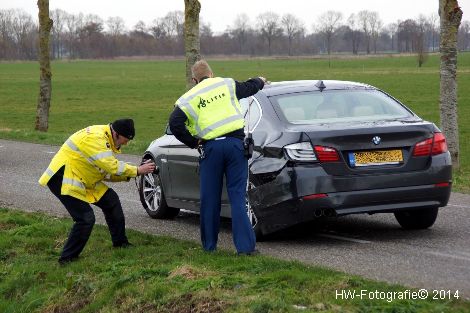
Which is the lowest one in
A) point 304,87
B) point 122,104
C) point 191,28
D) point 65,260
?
point 122,104

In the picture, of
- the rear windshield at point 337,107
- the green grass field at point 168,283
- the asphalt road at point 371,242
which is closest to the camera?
the green grass field at point 168,283

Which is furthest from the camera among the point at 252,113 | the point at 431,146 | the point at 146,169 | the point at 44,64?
the point at 44,64

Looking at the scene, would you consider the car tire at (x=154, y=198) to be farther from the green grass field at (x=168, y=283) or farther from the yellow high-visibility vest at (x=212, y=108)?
the yellow high-visibility vest at (x=212, y=108)

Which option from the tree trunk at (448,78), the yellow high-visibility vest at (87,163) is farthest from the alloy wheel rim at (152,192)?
the tree trunk at (448,78)

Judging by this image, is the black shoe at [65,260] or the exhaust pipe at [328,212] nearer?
the exhaust pipe at [328,212]

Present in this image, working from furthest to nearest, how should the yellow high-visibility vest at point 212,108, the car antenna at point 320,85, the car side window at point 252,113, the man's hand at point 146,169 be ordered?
the car antenna at point 320,85 < the car side window at point 252,113 < the man's hand at point 146,169 < the yellow high-visibility vest at point 212,108

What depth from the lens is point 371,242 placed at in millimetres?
8812

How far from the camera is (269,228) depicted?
878 centimetres

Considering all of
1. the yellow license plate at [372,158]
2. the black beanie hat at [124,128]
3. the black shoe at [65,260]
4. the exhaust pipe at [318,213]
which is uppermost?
the black beanie hat at [124,128]

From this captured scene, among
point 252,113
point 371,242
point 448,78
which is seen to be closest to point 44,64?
point 448,78

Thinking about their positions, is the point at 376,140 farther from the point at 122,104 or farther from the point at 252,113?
the point at 122,104

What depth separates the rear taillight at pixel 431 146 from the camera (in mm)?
8633

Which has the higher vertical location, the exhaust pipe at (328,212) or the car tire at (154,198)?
the exhaust pipe at (328,212)

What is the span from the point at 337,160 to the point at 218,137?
115 centimetres
